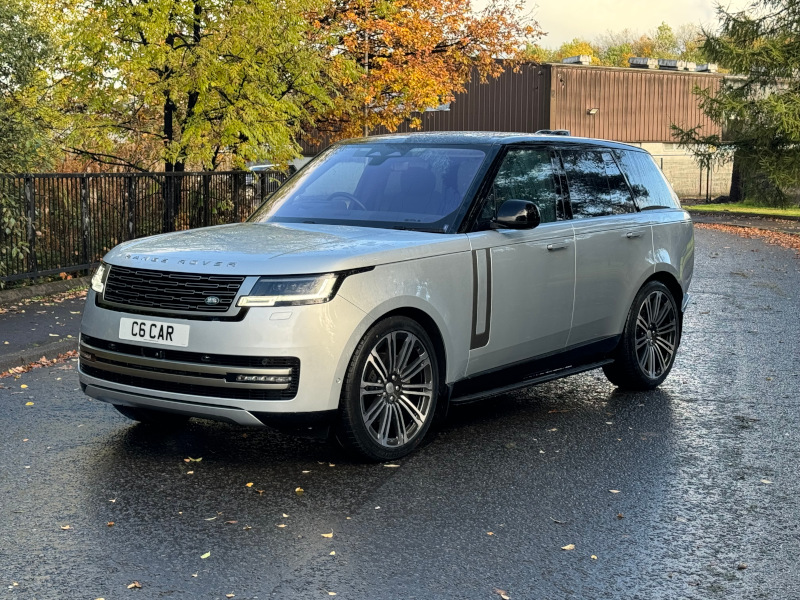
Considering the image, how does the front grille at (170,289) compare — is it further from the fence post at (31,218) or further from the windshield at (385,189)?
the fence post at (31,218)

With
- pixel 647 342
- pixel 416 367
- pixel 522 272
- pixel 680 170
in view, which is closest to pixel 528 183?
pixel 522 272

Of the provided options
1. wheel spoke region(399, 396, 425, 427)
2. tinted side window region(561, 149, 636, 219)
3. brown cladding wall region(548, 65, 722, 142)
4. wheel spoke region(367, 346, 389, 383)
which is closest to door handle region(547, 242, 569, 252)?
tinted side window region(561, 149, 636, 219)

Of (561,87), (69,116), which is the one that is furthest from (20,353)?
(561,87)

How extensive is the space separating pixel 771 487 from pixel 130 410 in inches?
145

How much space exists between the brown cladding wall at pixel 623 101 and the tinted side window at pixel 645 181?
42.9 meters

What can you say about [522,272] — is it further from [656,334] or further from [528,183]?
[656,334]

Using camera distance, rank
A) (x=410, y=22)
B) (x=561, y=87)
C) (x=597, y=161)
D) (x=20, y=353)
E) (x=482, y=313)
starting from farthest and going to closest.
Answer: (x=561, y=87), (x=410, y=22), (x=20, y=353), (x=597, y=161), (x=482, y=313)

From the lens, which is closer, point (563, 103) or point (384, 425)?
point (384, 425)

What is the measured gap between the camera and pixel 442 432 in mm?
6949

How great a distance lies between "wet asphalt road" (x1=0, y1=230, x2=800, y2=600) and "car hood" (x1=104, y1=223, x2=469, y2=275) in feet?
3.70

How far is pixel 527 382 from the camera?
23.2ft

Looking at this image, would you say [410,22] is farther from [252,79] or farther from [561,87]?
[561,87]

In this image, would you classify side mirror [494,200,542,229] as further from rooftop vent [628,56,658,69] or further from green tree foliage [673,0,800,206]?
rooftop vent [628,56,658,69]

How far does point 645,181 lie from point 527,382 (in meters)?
2.34
